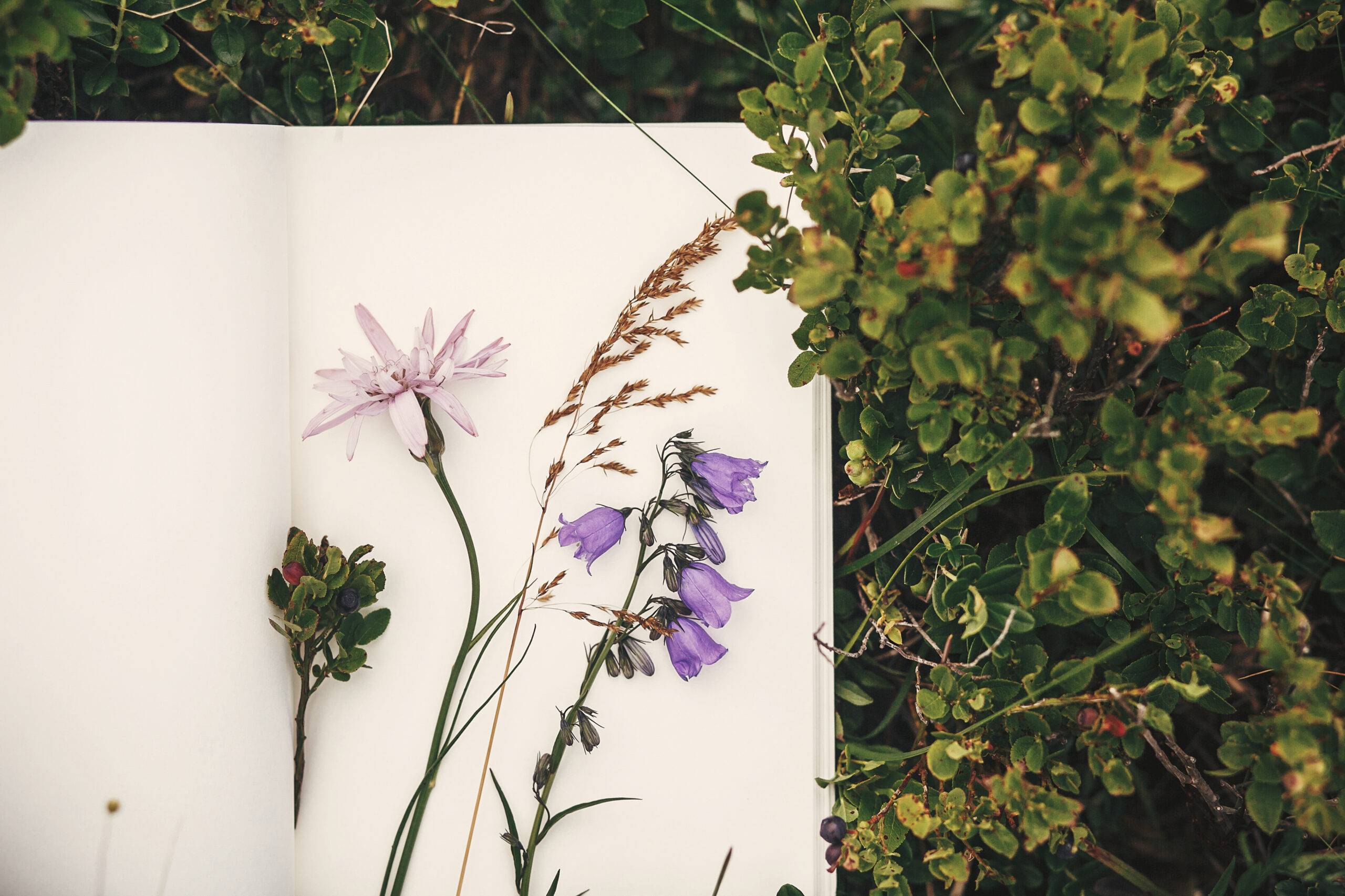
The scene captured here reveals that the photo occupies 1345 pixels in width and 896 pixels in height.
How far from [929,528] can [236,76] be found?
1.45 meters

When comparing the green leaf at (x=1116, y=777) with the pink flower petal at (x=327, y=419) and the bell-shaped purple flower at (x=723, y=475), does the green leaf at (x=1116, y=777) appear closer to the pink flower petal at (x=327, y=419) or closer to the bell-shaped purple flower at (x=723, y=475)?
the bell-shaped purple flower at (x=723, y=475)

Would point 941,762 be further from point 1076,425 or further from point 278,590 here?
point 278,590

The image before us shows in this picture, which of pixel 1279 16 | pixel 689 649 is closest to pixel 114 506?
pixel 689 649

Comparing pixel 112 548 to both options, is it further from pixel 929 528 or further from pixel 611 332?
pixel 929 528

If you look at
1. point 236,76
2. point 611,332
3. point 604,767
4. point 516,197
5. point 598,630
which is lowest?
point 604,767

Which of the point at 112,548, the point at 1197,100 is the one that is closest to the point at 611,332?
the point at 112,548

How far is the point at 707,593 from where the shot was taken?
118 cm

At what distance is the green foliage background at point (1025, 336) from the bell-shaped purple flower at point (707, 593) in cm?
24

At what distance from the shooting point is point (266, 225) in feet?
3.89

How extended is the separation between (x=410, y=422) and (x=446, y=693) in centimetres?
43

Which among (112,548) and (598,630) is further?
(598,630)

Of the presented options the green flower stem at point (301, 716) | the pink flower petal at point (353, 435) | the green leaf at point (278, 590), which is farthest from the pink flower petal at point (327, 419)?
the green flower stem at point (301, 716)

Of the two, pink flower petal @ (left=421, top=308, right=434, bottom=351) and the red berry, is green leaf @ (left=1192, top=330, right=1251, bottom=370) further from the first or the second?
the red berry

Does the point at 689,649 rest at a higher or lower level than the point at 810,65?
lower
